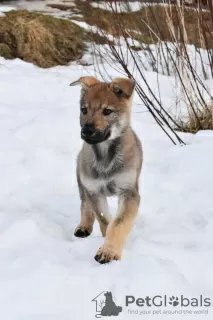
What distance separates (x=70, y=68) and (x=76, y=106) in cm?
245

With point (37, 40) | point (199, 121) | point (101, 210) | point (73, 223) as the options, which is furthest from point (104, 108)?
point (37, 40)

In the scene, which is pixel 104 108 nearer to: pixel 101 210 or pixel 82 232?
pixel 101 210

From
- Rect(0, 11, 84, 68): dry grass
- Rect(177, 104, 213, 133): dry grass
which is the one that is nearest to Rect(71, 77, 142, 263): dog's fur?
Rect(177, 104, 213, 133): dry grass

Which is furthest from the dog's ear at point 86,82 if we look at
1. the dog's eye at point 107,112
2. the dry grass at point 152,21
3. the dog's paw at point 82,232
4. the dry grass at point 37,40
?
the dry grass at point 37,40

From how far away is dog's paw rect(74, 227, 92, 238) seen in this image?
379 cm

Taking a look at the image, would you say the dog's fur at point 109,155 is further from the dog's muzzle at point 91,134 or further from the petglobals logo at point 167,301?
the petglobals logo at point 167,301

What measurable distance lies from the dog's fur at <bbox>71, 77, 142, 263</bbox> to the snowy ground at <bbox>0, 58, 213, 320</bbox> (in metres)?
0.24

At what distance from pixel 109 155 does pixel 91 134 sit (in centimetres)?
36

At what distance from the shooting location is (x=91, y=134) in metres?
3.34

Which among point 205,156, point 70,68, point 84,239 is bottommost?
point 70,68

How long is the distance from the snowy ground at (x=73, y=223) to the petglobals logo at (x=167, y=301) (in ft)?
0.10

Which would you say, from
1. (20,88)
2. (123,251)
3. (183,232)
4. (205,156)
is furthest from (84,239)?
(20,88)

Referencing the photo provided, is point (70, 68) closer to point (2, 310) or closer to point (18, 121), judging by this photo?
point (18, 121)

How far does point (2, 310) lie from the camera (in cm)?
258
